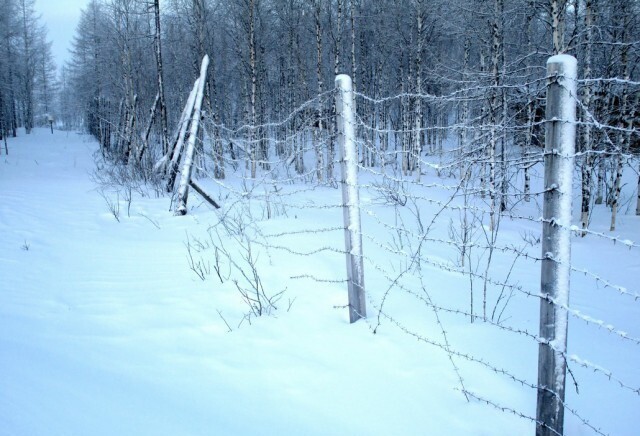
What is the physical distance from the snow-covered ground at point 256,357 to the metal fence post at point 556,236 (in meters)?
0.33

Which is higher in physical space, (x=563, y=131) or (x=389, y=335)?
(x=563, y=131)

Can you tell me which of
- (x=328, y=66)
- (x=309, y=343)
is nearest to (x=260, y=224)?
(x=309, y=343)

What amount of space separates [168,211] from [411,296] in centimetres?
530

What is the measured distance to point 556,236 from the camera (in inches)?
66.9

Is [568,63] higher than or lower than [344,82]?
lower

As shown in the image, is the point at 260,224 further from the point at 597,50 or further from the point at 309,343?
the point at 597,50

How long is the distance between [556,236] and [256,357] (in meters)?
1.88

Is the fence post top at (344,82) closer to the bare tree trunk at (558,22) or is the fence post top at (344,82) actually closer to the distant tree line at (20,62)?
the bare tree trunk at (558,22)

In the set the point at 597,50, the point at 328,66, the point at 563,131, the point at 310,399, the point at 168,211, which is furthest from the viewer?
the point at 328,66

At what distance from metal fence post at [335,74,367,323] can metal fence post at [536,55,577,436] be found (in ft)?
4.09

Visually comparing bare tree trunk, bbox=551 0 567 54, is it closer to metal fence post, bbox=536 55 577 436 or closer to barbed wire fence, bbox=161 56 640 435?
barbed wire fence, bbox=161 56 640 435

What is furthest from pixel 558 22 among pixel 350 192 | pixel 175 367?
pixel 175 367

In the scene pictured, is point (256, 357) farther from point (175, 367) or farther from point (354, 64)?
point (354, 64)

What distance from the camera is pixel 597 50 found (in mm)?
10641
